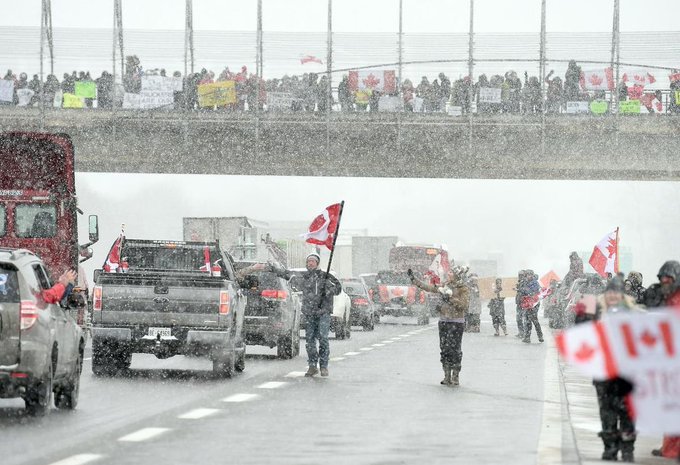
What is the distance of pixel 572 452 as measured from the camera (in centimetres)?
1282

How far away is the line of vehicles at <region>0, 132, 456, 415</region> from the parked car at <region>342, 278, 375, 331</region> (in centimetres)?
611

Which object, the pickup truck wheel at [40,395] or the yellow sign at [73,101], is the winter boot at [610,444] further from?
the yellow sign at [73,101]

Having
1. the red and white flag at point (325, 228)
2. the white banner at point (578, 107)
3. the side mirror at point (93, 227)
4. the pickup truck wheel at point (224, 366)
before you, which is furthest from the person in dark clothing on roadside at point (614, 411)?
the white banner at point (578, 107)

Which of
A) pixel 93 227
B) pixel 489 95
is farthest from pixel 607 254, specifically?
pixel 489 95

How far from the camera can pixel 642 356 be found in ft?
27.6

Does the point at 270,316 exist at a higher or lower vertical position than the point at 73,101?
lower

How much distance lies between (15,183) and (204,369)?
5.78m

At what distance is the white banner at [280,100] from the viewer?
2203 inches

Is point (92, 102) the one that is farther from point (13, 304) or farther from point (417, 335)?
point (13, 304)

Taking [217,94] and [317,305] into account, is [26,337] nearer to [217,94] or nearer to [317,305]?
[317,305]

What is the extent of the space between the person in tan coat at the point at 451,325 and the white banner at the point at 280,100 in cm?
3453

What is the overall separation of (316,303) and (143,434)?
28.3ft

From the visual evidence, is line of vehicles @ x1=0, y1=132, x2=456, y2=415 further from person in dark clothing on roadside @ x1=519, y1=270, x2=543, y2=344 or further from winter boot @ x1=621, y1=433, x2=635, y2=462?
winter boot @ x1=621, y1=433, x2=635, y2=462

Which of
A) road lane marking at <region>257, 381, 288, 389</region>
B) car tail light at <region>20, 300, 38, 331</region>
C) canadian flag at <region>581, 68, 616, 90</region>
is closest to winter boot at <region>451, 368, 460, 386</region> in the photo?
road lane marking at <region>257, 381, 288, 389</region>
